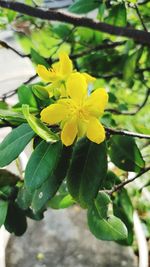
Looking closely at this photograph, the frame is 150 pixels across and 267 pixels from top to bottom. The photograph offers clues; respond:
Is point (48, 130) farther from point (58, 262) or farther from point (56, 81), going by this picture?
point (58, 262)

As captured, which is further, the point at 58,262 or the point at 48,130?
the point at 58,262

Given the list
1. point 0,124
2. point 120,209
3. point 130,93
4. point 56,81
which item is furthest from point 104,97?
point 130,93

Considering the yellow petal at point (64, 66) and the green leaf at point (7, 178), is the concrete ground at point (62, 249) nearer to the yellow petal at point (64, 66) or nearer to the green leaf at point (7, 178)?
the green leaf at point (7, 178)

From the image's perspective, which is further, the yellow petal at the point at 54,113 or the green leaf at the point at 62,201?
the green leaf at the point at 62,201

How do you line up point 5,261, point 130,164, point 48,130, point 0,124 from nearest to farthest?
1. point 48,130
2. point 0,124
3. point 130,164
4. point 5,261

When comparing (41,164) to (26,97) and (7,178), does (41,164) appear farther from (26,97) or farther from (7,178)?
(7,178)

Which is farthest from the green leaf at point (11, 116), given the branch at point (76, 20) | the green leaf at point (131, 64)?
the green leaf at point (131, 64)
